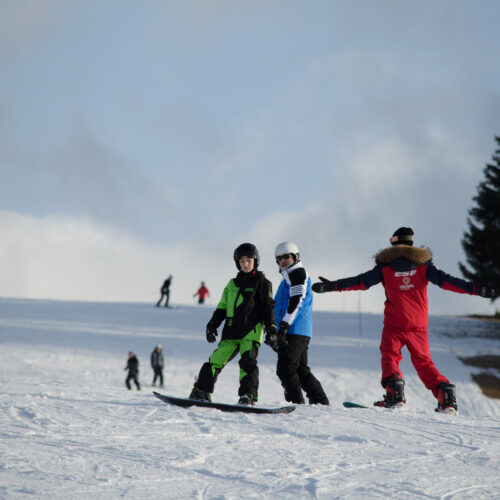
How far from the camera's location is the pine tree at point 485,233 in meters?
25.0

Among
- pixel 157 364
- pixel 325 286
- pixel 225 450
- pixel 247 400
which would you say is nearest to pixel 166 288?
pixel 157 364

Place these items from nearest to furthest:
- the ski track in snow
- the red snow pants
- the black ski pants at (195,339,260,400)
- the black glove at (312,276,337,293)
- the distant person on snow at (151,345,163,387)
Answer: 1. the ski track in snow
2. the black ski pants at (195,339,260,400)
3. the red snow pants
4. the black glove at (312,276,337,293)
5. the distant person on snow at (151,345,163,387)

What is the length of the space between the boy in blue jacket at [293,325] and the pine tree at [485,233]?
2014cm

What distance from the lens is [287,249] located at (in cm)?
629

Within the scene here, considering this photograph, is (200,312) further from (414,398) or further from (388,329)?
(388,329)

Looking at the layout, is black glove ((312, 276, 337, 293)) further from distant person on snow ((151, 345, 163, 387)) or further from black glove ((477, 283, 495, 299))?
distant person on snow ((151, 345, 163, 387))

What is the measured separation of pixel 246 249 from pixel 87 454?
9.02 ft

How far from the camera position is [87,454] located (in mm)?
3820

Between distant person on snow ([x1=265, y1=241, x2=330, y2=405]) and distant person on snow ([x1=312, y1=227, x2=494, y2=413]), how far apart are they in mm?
313

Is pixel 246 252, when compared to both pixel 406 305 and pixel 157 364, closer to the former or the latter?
pixel 406 305

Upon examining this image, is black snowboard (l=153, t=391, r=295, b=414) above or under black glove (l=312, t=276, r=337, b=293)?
under

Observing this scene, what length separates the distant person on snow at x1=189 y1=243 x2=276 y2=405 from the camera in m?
5.65

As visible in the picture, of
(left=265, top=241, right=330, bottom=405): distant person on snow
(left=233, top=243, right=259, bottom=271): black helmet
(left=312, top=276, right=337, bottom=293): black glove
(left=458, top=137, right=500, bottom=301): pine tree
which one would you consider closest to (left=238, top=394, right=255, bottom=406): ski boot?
(left=265, top=241, right=330, bottom=405): distant person on snow

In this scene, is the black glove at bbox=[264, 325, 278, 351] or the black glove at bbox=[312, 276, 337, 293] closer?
the black glove at bbox=[264, 325, 278, 351]
